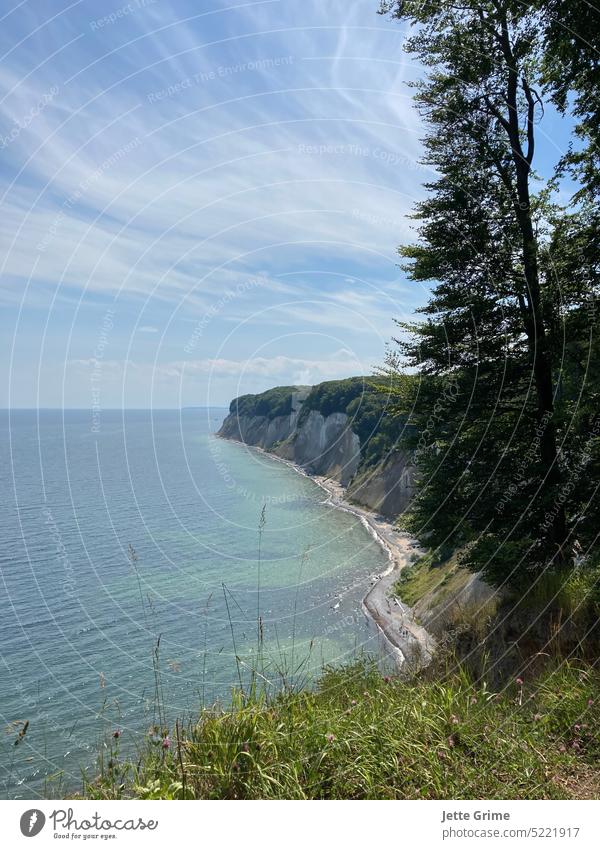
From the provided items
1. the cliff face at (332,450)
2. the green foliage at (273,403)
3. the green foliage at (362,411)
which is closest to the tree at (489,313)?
the cliff face at (332,450)

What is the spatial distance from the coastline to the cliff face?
10.3 feet

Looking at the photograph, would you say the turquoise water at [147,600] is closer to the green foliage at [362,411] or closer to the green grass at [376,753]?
the green grass at [376,753]

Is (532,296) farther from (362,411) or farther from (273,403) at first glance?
(273,403)

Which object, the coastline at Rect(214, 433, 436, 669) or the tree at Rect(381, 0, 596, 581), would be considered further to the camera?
the coastline at Rect(214, 433, 436, 669)

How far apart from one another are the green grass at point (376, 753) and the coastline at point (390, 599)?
195 centimetres

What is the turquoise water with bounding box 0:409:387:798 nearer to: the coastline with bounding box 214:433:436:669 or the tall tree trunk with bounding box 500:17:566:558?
the coastline with bounding box 214:433:436:669

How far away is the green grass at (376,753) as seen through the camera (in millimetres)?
4547

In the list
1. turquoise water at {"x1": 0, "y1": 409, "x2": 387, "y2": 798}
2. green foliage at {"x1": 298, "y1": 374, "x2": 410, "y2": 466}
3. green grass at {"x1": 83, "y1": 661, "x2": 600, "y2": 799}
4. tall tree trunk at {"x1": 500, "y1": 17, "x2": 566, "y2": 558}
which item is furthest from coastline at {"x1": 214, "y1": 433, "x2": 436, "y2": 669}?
green foliage at {"x1": 298, "y1": 374, "x2": 410, "y2": 466}

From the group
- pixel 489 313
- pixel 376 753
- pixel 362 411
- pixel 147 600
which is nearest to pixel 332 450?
pixel 362 411

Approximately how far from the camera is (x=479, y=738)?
17.2 ft

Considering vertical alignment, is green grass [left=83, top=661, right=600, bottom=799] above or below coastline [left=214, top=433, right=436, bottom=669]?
above

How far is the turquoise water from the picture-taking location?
26578 millimetres
